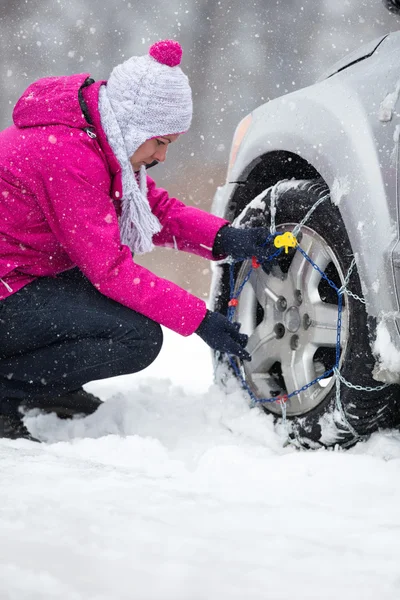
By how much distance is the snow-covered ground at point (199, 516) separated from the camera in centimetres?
116

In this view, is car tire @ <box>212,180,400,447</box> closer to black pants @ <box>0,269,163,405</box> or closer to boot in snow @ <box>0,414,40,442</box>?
black pants @ <box>0,269,163,405</box>

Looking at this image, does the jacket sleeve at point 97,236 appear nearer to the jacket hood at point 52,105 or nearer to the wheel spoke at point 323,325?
the jacket hood at point 52,105

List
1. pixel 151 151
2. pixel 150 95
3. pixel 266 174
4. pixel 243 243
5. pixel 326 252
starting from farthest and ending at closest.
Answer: pixel 266 174 → pixel 243 243 → pixel 151 151 → pixel 150 95 → pixel 326 252

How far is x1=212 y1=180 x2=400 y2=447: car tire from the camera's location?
207 cm

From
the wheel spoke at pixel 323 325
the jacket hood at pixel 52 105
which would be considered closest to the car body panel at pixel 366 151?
the wheel spoke at pixel 323 325

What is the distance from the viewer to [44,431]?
2592mm

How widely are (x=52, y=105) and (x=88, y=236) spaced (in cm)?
47

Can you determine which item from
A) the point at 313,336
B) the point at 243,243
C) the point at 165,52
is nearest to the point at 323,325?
the point at 313,336

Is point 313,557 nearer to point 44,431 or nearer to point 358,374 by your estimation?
point 358,374

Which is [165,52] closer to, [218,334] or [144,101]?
[144,101]

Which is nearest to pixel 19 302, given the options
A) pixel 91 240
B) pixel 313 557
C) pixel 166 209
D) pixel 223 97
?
pixel 91 240

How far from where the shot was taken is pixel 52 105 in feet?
7.57

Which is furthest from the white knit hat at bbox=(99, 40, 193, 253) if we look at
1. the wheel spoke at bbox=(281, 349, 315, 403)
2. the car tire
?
the wheel spoke at bbox=(281, 349, 315, 403)

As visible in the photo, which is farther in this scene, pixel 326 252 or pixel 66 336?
pixel 66 336
